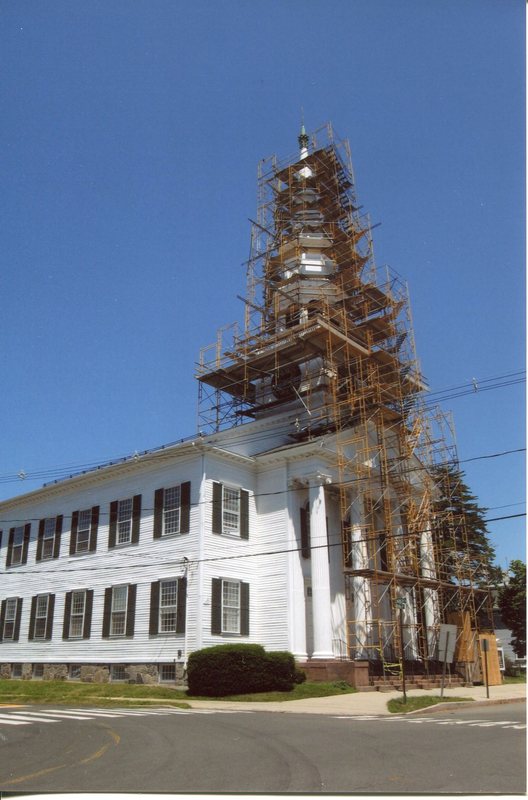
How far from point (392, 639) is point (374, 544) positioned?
458cm

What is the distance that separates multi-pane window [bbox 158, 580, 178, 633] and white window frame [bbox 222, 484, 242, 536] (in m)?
3.19

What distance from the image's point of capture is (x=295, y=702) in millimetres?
22703

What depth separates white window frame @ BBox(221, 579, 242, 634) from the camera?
28.6 meters

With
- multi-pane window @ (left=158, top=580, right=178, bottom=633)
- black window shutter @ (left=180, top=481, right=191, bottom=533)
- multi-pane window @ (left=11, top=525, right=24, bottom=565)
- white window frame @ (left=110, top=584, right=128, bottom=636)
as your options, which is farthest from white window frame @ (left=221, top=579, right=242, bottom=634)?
multi-pane window @ (left=11, top=525, right=24, bottom=565)

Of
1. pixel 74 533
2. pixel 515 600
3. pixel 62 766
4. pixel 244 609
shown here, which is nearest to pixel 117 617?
pixel 74 533

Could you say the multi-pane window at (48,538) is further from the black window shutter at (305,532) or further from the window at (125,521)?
the black window shutter at (305,532)

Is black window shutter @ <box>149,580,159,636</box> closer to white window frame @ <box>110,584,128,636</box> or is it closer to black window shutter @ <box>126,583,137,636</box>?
black window shutter @ <box>126,583,137,636</box>

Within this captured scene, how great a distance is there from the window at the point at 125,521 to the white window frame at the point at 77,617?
3072 millimetres

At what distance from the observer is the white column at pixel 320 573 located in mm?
28203

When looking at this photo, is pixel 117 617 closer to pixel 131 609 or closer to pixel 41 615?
pixel 131 609

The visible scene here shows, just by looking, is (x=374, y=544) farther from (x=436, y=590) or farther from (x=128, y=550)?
(x=128, y=550)

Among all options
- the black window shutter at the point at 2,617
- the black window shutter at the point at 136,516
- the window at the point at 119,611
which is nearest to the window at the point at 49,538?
the black window shutter at the point at 2,617

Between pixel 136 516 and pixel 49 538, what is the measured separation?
733cm

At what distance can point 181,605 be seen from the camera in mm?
28297
